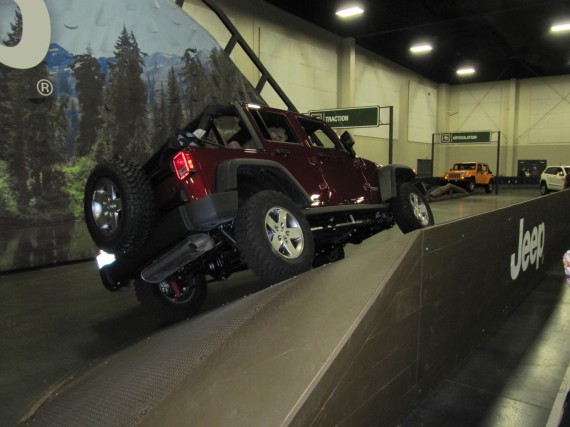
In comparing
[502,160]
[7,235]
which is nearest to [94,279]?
[7,235]

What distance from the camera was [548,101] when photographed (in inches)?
1092

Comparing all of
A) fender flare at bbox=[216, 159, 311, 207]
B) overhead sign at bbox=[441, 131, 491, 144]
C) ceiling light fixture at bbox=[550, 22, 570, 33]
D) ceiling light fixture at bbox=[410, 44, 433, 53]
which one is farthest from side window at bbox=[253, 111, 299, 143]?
overhead sign at bbox=[441, 131, 491, 144]

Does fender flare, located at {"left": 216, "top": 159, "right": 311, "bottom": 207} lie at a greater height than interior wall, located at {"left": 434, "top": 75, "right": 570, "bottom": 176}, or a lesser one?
lesser

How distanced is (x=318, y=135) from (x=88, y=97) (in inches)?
191

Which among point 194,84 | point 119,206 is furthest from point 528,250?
point 194,84

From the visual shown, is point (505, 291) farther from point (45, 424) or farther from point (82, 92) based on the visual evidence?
point (82, 92)

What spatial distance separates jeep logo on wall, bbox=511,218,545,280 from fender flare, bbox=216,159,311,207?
6.88ft

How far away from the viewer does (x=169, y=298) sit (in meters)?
4.27

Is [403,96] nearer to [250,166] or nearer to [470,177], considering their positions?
[470,177]

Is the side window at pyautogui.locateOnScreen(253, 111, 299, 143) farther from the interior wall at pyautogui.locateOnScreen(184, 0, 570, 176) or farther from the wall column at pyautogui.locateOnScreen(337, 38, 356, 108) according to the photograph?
the wall column at pyautogui.locateOnScreen(337, 38, 356, 108)

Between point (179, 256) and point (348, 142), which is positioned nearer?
point (179, 256)

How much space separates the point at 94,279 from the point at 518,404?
543 cm

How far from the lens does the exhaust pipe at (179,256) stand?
3062 mm

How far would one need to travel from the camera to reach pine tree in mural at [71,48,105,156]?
7.47 metres
